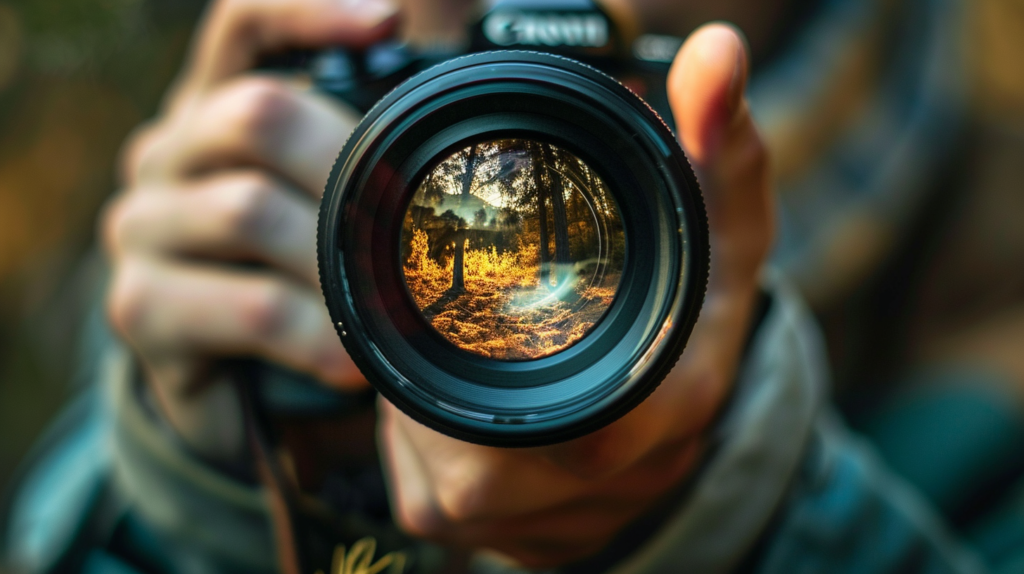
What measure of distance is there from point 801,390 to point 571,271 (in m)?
0.22

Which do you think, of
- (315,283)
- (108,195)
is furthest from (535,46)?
(108,195)

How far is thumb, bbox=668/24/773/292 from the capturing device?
293 mm

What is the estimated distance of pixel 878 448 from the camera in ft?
3.18

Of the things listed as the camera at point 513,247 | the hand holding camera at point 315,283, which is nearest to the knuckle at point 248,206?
the hand holding camera at point 315,283

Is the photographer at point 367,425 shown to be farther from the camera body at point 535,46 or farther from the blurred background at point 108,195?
the blurred background at point 108,195

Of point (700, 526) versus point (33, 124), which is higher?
point (33, 124)

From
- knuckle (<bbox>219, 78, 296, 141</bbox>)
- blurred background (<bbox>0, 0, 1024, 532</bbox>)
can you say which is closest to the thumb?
knuckle (<bbox>219, 78, 296, 141</bbox>)

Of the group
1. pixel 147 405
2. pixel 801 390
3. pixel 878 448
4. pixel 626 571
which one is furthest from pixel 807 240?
pixel 147 405

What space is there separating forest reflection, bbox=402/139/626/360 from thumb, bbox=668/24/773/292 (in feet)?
0.23

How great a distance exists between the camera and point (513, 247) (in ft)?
0.84

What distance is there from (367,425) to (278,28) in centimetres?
26

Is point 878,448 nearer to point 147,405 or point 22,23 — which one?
point 147,405

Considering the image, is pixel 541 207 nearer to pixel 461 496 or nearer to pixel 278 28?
pixel 461 496

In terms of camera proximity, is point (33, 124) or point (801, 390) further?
point (33, 124)
